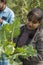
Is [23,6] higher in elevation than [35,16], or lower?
lower

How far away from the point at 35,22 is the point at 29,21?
0.06m

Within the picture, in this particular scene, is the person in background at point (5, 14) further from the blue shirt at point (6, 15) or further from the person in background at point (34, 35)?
the person in background at point (34, 35)

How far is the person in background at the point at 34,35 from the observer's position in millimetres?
3104

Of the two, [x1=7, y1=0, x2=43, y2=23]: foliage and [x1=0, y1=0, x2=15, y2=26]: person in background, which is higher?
[x1=0, y1=0, x2=15, y2=26]: person in background

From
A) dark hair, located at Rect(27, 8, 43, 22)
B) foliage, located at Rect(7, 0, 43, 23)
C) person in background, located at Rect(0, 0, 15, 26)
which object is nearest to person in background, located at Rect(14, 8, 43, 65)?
dark hair, located at Rect(27, 8, 43, 22)

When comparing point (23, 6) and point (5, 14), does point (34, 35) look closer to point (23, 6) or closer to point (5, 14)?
point (5, 14)

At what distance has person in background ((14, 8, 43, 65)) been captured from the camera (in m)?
3.10

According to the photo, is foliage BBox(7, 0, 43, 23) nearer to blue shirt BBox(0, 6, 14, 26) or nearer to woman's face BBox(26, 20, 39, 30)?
blue shirt BBox(0, 6, 14, 26)

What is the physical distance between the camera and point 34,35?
3170 mm

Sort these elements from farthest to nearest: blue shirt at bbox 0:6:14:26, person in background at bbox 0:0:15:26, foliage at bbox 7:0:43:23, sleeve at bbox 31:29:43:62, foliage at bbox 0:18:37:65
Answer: foliage at bbox 7:0:43:23 → blue shirt at bbox 0:6:14:26 → person in background at bbox 0:0:15:26 → sleeve at bbox 31:29:43:62 → foliage at bbox 0:18:37:65

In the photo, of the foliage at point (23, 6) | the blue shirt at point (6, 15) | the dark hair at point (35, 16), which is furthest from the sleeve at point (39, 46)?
the foliage at point (23, 6)

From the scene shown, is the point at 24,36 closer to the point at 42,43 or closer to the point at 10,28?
the point at 42,43

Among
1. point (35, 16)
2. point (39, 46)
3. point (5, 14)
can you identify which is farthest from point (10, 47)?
point (5, 14)

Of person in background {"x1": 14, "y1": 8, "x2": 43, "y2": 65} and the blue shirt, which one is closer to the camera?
person in background {"x1": 14, "y1": 8, "x2": 43, "y2": 65}
